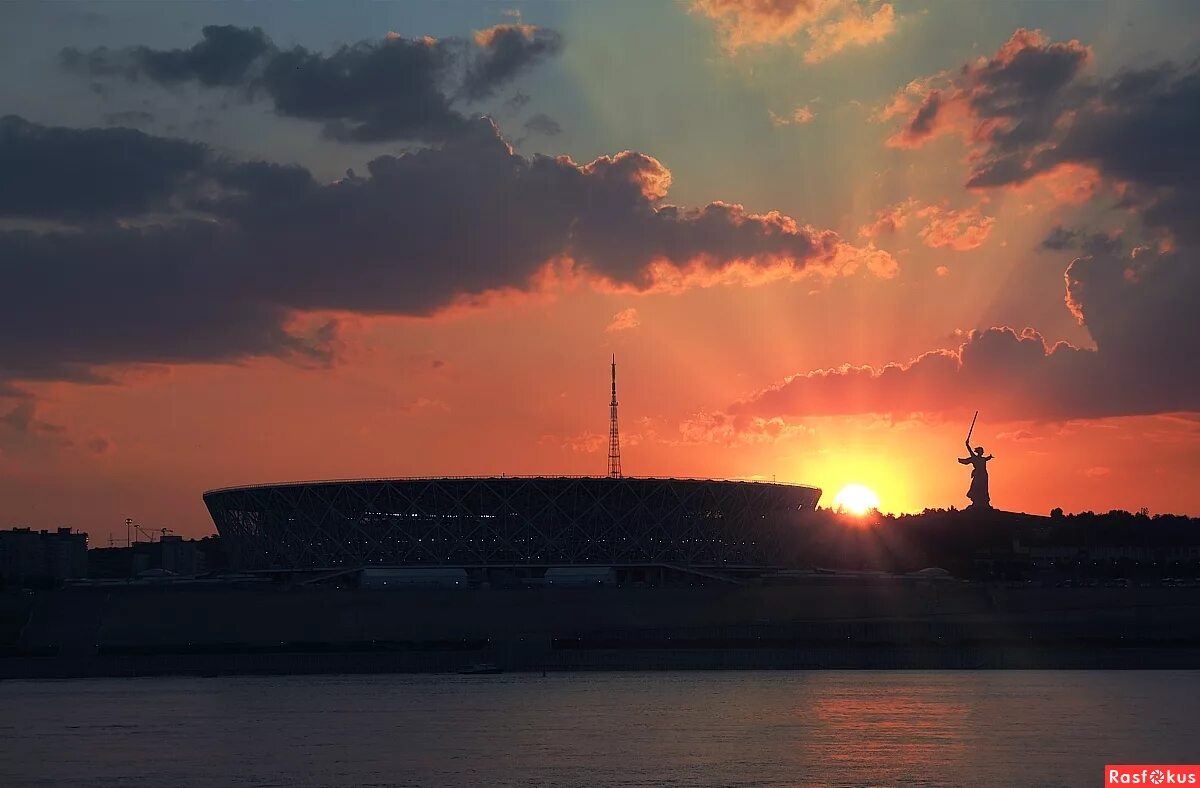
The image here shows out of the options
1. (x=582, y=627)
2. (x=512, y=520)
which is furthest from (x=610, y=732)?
(x=512, y=520)

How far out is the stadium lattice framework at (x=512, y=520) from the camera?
585 ft

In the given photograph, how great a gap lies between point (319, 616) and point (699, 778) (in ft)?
310

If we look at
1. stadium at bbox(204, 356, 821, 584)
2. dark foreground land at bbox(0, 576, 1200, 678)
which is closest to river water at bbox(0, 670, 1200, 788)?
dark foreground land at bbox(0, 576, 1200, 678)

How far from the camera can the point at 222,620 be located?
498ft

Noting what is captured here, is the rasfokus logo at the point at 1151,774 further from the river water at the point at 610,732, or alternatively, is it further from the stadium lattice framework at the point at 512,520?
the stadium lattice framework at the point at 512,520

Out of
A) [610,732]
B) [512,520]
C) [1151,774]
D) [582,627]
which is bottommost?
[1151,774]

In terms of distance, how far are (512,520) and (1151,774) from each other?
4876 inches

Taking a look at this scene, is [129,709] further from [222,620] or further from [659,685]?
[222,620]

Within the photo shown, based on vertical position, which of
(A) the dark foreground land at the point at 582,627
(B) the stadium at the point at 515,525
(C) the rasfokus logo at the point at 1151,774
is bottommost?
(C) the rasfokus logo at the point at 1151,774

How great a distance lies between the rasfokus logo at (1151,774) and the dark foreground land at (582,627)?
63912 millimetres

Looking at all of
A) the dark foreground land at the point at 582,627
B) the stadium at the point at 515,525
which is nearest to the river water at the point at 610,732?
the dark foreground land at the point at 582,627

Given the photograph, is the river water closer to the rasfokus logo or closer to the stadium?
the rasfokus logo

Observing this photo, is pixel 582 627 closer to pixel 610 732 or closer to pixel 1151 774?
pixel 610 732

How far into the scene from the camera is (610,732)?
255ft
